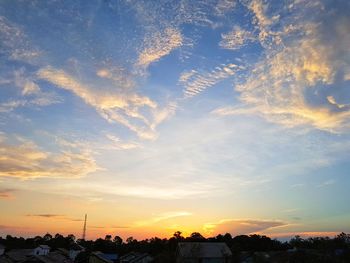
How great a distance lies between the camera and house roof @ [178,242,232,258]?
6931 cm

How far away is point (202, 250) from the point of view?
239 ft

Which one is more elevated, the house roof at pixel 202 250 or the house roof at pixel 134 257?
the house roof at pixel 202 250

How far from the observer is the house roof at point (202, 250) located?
69.3m

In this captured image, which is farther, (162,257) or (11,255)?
(11,255)

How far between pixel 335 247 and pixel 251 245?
62291 millimetres

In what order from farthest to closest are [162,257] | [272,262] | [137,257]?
1. [137,257]
2. [162,257]
3. [272,262]

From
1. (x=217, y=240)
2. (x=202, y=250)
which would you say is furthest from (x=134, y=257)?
(x=217, y=240)

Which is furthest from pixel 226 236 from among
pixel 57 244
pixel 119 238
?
pixel 57 244

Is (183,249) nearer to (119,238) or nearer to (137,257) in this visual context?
(137,257)

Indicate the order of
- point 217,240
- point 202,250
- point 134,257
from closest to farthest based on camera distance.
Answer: point 202,250
point 134,257
point 217,240

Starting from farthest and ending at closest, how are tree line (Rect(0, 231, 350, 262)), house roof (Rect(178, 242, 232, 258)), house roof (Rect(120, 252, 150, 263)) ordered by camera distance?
house roof (Rect(120, 252, 150, 263))
house roof (Rect(178, 242, 232, 258))
tree line (Rect(0, 231, 350, 262))

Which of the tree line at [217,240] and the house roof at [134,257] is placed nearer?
the tree line at [217,240]

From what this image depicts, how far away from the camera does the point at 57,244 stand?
13550 cm

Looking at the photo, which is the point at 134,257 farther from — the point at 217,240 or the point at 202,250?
the point at 217,240
